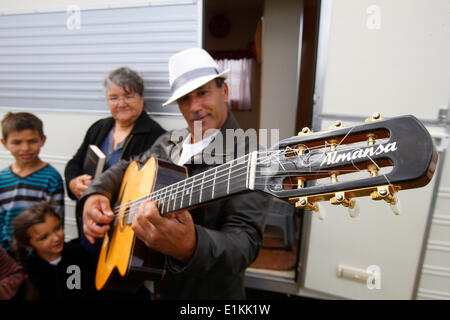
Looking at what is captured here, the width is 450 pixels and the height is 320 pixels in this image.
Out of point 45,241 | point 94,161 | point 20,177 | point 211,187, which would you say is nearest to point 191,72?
point 211,187

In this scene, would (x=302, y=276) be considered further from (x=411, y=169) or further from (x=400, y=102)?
(x=411, y=169)

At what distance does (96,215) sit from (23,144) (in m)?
0.82

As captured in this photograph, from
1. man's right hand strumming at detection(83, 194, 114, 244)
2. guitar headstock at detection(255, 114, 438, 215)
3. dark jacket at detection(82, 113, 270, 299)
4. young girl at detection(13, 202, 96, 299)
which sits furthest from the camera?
young girl at detection(13, 202, 96, 299)

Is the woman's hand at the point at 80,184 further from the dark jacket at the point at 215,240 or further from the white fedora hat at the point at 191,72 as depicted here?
the white fedora hat at the point at 191,72

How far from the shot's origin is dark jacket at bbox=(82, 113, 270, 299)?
2.68 feet

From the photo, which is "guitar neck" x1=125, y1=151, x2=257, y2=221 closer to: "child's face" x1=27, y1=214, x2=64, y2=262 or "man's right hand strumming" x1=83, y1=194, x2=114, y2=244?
"man's right hand strumming" x1=83, y1=194, x2=114, y2=244

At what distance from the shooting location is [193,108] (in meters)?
0.89

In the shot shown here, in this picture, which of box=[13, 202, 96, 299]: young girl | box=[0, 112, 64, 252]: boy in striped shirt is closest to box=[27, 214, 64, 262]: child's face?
box=[13, 202, 96, 299]: young girl

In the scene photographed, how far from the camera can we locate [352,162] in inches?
17.0

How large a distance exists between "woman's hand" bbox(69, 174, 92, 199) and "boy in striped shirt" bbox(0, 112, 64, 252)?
0.53 feet

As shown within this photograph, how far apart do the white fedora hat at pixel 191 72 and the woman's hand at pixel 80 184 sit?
0.95m

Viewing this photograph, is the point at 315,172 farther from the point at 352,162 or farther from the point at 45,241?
the point at 45,241

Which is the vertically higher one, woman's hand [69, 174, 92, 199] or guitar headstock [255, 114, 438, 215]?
guitar headstock [255, 114, 438, 215]

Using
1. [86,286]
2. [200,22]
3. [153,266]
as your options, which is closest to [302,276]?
[153,266]
